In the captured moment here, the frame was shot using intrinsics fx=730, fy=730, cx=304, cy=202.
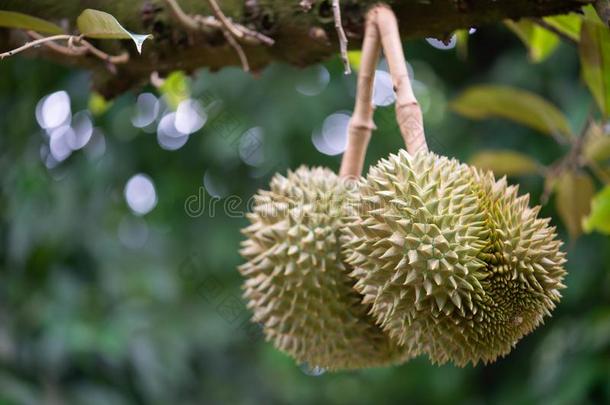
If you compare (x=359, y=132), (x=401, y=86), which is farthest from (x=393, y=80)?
(x=359, y=132)

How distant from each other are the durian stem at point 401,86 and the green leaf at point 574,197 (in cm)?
75

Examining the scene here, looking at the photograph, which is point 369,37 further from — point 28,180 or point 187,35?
point 28,180

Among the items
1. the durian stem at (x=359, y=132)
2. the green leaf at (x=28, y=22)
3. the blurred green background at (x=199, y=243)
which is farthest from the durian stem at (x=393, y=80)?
the blurred green background at (x=199, y=243)

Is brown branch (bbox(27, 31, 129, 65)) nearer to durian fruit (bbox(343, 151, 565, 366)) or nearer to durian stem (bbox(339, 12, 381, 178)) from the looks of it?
durian stem (bbox(339, 12, 381, 178))

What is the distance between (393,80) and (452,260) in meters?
0.30

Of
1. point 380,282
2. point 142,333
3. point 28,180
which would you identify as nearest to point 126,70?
point 380,282

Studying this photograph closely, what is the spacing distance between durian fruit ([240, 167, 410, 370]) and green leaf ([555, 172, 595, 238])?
27.1 inches

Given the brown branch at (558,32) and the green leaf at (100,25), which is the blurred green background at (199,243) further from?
the green leaf at (100,25)

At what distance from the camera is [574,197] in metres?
1.67

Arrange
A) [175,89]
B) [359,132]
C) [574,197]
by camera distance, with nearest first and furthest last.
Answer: [359,132], [574,197], [175,89]

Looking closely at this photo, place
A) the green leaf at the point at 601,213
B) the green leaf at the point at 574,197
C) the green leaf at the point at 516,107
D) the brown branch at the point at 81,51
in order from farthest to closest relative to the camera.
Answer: the green leaf at the point at 516,107 → the green leaf at the point at 574,197 → the green leaf at the point at 601,213 → the brown branch at the point at 81,51

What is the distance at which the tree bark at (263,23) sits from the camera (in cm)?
107

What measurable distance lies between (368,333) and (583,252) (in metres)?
2.62

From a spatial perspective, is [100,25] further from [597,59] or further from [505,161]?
[505,161]
